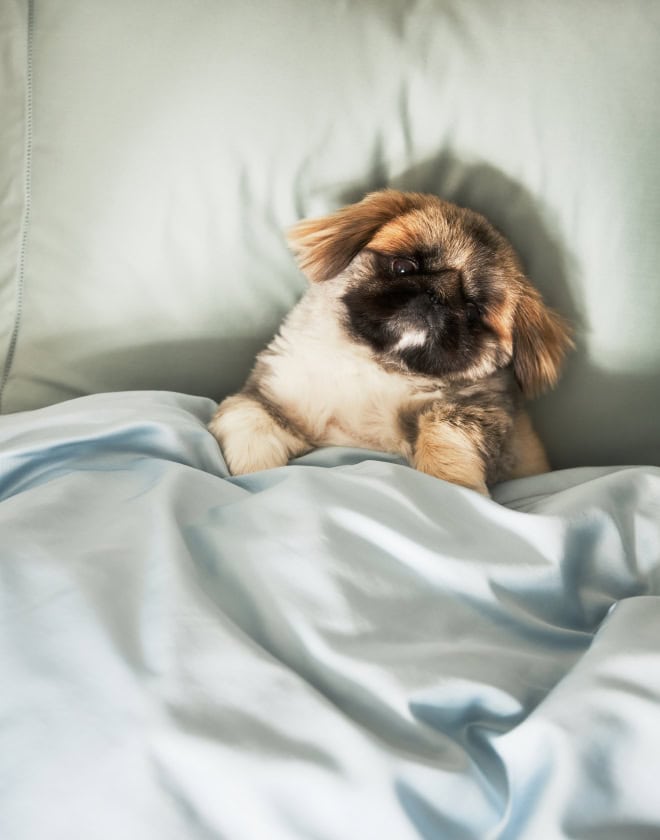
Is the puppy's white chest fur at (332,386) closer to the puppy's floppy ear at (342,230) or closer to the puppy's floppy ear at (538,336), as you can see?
the puppy's floppy ear at (342,230)

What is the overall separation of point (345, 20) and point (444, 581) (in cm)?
89

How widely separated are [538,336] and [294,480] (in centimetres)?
55

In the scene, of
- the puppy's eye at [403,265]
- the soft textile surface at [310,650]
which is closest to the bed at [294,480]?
the soft textile surface at [310,650]

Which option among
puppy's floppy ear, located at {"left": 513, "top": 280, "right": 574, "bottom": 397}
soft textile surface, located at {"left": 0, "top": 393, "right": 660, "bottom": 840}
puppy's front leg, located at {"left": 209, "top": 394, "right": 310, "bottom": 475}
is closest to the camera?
soft textile surface, located at {"left": 0, "top": 393, "right": 660, "bottom": 840}

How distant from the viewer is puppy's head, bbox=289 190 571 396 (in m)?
1.26

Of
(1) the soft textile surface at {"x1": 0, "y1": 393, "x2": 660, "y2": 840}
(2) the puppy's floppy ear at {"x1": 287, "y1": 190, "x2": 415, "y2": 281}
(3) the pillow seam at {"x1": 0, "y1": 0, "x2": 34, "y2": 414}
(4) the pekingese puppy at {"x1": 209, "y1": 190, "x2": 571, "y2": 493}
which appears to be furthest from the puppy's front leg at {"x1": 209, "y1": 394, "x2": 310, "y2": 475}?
(3) the pillow seam at {"x1": 0, "y1": 0, "x2": 34, "y2": 414}

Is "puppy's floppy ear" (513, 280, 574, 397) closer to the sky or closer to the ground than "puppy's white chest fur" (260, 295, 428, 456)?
closer to the sky

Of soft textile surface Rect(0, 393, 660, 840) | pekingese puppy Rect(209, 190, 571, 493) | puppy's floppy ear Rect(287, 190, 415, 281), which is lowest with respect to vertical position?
soft textile surface Rect(0, 393, 660, 840)

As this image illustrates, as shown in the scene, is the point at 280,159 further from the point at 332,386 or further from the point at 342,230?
the point at 332,386

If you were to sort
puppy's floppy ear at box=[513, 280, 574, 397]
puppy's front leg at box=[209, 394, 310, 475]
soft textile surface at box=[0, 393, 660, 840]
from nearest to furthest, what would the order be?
soft textile surface at box=[0, 393, 660, 840], puppy's front leg at box=[209, 394, 310, 475], puppy's floppy ear at box=[513, 280, 574, 397]

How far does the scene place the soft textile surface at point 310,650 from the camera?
64 cm

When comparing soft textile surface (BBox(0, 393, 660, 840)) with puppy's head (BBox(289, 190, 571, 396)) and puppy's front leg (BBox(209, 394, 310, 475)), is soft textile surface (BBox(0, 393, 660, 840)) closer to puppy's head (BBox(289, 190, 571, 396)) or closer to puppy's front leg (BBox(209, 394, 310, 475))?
puppy's front leg (BBox(209, 394, 310, 475))

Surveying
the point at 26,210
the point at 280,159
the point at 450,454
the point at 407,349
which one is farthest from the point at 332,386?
the point at 26,210

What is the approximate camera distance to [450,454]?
3.93 feet
